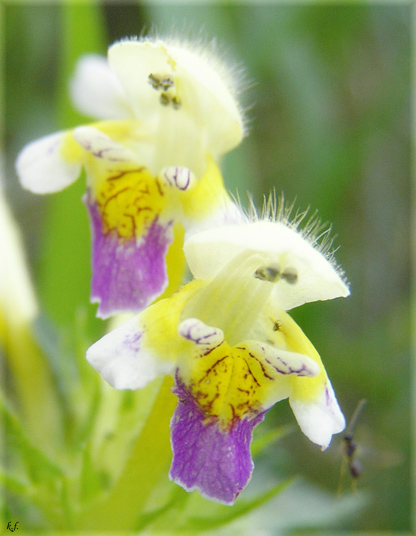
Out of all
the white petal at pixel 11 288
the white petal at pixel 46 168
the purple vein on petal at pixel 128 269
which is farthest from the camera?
the white petal at pixel 11 288

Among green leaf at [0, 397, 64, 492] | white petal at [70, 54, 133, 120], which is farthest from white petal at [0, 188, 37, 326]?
green leaf at [0, 397, 64, 492]

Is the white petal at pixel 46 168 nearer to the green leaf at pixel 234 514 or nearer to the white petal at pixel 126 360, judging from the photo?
the white petal at pixel 126 360

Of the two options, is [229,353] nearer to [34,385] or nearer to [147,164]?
[147,164]

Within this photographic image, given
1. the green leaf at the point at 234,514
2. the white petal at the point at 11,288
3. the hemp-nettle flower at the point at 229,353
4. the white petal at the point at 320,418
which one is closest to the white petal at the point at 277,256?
the hemp-nettle flower at the point at 229,353

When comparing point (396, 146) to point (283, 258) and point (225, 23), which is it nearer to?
point (225, 23)

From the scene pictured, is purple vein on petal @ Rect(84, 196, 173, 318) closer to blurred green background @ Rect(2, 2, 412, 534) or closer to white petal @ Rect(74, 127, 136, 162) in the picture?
white petal @ Rect(74, 127, 136, 162)

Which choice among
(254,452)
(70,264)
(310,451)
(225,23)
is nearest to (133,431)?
(254,452)

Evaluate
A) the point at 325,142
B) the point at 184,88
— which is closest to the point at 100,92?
the point at 184,88
